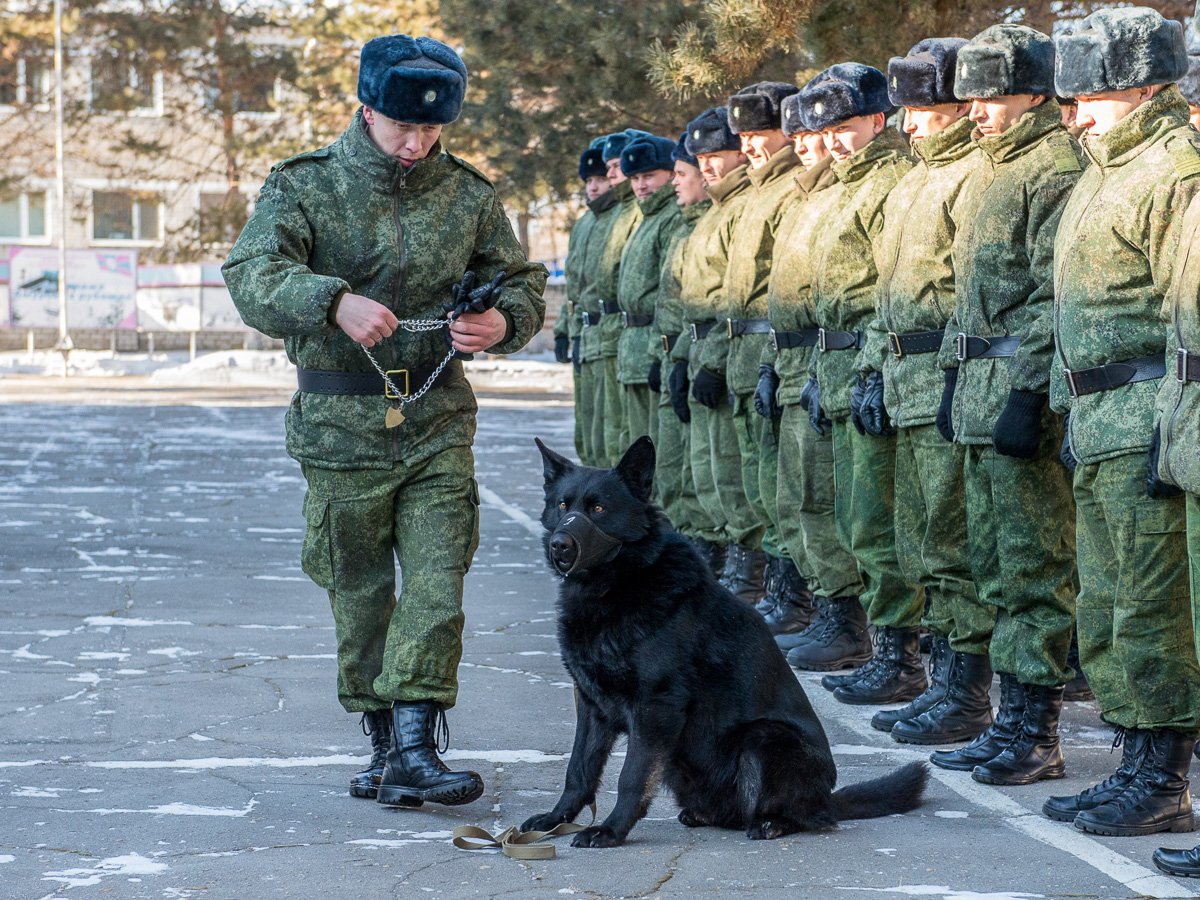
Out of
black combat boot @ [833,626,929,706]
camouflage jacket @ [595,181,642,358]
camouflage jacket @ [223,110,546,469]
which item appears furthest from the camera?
camouflage jacket @ [595,181,642,358]

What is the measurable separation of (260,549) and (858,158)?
17.4 ft

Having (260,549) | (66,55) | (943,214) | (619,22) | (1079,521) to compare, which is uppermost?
(66,55)

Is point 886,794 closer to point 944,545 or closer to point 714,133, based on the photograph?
point 944,545

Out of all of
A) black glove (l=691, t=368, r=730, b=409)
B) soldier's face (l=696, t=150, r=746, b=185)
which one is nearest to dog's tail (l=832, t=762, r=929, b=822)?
black glove (l=691, t=368, r=730, b=409)

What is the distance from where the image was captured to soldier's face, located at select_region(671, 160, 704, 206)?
33.9 ft

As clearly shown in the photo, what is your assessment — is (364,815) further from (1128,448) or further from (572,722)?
(1128,448)

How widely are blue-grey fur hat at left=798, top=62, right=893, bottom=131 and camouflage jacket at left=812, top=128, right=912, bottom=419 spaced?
0.16m

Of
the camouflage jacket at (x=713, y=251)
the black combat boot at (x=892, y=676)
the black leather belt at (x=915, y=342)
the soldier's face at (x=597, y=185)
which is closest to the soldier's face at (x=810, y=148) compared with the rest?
the camouflage jacket at (x=713, y=251)

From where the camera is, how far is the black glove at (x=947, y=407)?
622 centimetres

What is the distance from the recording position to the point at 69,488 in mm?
14828

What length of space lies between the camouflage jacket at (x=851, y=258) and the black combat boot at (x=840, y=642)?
35.2 inches

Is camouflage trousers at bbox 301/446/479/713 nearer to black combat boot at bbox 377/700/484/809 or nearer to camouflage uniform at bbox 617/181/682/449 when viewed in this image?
black combat boot at bbox 377/700/484/809

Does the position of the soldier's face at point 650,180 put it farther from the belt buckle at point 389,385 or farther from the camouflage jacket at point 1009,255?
the belt buckle at point 389,385

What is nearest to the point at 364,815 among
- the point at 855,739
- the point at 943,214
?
the point at 855,739
